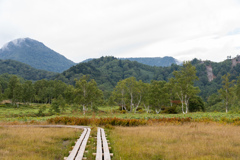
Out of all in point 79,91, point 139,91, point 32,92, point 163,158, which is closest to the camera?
point 163,158

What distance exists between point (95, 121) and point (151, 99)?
3374 cm

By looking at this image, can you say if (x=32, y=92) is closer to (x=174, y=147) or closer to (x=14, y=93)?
(x=14, y=93)

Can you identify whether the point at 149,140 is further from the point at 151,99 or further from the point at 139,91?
the point at 139,91

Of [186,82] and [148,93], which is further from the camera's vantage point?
[148,93]

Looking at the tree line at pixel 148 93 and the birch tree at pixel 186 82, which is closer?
the birch tree at pixel 186 82

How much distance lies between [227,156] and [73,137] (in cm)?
1064

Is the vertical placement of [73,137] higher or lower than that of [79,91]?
lower

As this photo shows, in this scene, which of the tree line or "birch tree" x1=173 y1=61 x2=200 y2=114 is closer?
"birch tree" x1=173 y1=61 x2=200 y2=114

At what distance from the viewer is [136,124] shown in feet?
78.5

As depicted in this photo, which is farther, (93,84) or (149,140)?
(93,84)

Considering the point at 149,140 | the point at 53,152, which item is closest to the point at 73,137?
the point at 53,152

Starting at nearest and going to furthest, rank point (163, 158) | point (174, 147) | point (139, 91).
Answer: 1. point (163, 158)
2. point (174, 147)
3. point (139, 91)

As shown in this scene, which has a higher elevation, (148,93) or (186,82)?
(186,82)

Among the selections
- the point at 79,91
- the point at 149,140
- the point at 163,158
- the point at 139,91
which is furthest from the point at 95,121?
the point at 139,91
